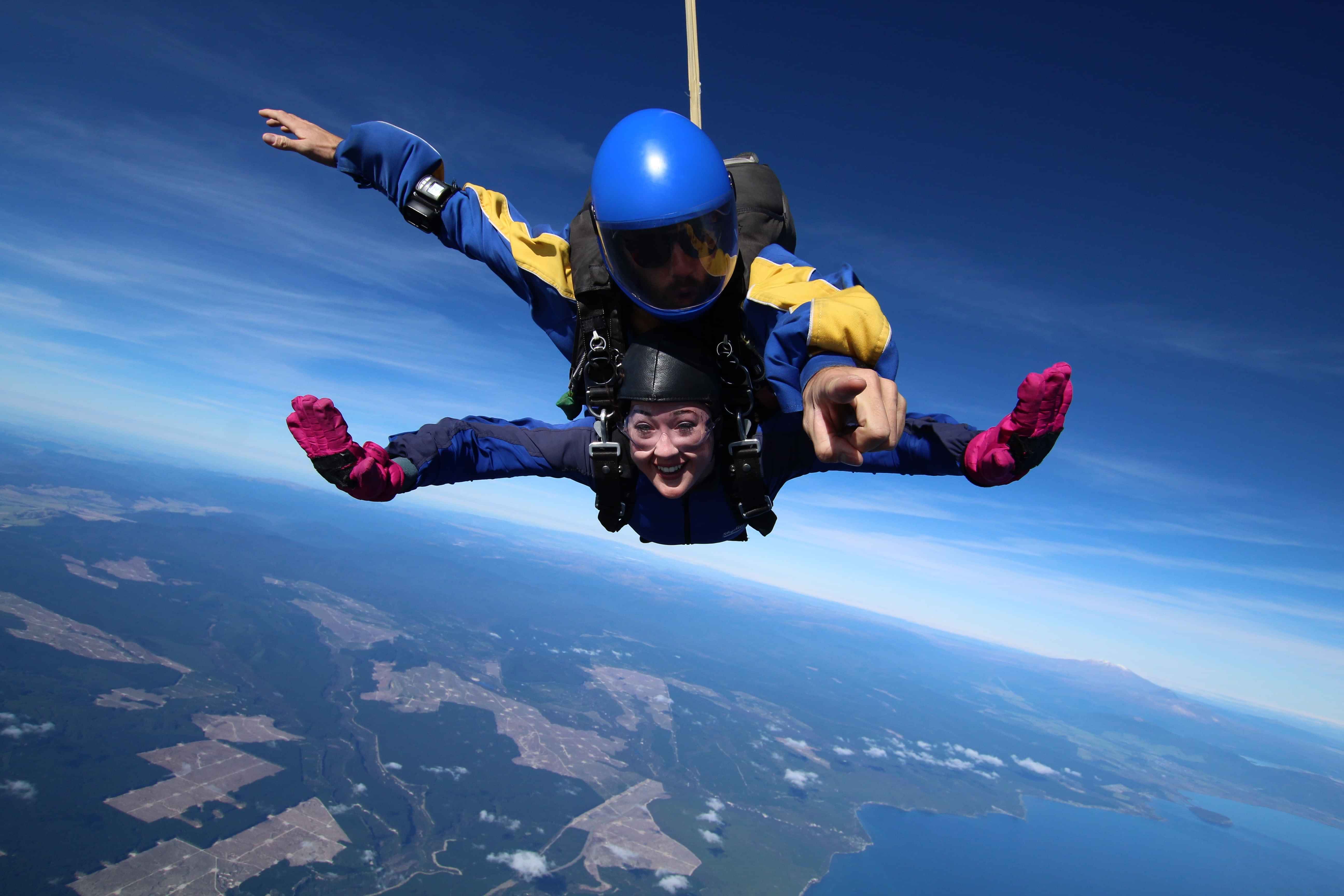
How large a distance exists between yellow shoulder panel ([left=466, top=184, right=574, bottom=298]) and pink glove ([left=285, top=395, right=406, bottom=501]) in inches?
37.0

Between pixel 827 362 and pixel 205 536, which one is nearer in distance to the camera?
pixel 827 362

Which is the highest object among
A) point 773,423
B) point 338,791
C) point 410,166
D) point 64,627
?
point 410,166

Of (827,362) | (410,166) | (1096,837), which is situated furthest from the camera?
(1096,837)

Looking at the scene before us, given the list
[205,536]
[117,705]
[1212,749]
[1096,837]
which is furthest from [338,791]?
[1212,749]

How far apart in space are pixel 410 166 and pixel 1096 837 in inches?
5100

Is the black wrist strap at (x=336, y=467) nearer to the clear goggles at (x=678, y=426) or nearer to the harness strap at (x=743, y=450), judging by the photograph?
the clear goggles at (x=678, y=426)

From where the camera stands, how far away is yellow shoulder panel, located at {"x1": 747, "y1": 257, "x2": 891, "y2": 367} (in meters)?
1.68

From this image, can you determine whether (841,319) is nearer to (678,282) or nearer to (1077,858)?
(678,282)

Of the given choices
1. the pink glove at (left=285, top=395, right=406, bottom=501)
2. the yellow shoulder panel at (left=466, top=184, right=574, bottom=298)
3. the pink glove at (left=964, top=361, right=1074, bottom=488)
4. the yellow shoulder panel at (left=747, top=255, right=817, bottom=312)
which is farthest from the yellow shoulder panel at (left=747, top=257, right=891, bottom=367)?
the pink glove at (left=285, top=395, right=406, bottom=501)

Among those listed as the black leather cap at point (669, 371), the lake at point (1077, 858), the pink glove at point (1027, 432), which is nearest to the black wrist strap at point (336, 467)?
the black leather cap at point (669, 371)

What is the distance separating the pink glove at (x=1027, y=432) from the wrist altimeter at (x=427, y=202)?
2426 mm

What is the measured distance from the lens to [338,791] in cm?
5641

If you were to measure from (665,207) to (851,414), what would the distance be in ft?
2.88

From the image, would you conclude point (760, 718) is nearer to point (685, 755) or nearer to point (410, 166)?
point (685, 755)
